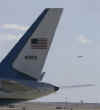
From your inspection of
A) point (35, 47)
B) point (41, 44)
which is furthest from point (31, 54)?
Answer: point (41, 44)

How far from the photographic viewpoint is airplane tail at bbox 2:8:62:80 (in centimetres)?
3709

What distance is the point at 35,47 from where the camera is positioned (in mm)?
37344

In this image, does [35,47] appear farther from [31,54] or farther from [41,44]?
[31,54]

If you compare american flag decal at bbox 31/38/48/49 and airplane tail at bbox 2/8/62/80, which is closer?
airplane tail at bbox 2/8/62/80

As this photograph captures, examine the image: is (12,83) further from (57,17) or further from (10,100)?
(57,17)

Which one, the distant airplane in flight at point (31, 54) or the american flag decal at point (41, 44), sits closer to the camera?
the distant airplane in flight at point (31, 54)

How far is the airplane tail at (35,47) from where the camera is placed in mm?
37094

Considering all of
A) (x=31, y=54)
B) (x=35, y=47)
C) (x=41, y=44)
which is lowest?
(x=31, y=54)

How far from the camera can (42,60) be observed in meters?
37.2

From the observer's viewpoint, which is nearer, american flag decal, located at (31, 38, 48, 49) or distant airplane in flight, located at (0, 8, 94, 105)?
distant airplane in flight, located at (0, 8, 94, 105)

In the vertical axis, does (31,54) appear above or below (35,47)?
below

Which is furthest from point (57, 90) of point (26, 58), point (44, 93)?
point (26, 58)

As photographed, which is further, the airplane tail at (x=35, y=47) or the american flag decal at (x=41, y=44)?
the american flag decal at (x=41, y=44)

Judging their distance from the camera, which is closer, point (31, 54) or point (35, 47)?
point (31, 54)
